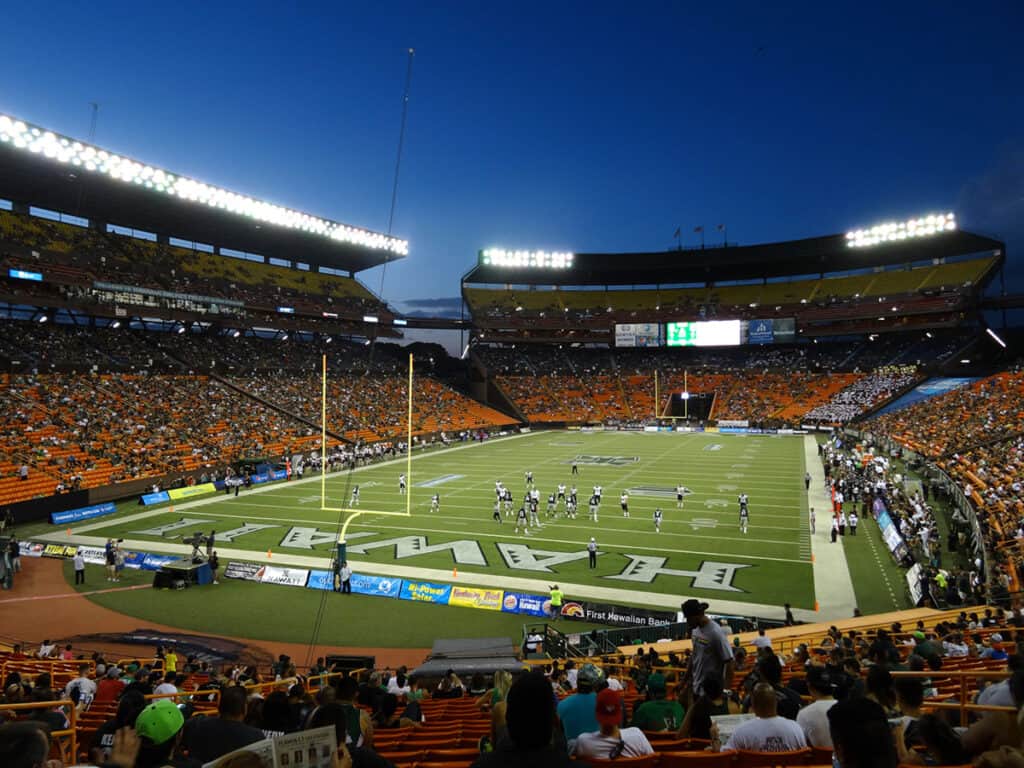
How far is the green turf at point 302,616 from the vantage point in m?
15.3

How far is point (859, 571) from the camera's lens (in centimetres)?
1917

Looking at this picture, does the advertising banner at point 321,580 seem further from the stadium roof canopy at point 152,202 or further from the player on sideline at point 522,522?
the stadium roof canopy at point 152,202

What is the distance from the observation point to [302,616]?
1659cm

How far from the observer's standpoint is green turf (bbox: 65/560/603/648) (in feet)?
50.1

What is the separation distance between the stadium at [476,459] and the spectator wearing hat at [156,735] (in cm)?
134

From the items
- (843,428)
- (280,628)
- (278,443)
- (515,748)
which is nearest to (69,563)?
(280,628)

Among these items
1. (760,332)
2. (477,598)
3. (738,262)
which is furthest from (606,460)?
(738,262)

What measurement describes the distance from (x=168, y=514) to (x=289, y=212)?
106ft

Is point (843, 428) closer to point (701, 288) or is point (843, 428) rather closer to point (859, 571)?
point (701, 288)

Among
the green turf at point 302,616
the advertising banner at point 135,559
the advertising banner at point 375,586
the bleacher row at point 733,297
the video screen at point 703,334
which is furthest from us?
the video screen at point 703,334

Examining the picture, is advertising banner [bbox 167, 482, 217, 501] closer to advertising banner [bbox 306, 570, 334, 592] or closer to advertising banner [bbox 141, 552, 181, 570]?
advertising banner [bbox 141, 552, 181, 570]

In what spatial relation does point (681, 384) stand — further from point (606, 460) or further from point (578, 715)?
point (578, 715)

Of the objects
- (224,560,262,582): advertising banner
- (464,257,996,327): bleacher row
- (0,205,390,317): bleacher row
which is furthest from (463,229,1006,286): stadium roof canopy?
(224,560,262,582): advertising banner

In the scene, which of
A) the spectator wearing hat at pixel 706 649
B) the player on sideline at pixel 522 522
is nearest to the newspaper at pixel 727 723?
the spectator wearing hat at pixel 706 649
